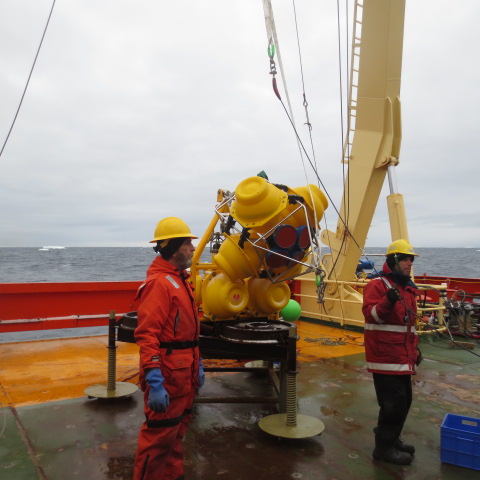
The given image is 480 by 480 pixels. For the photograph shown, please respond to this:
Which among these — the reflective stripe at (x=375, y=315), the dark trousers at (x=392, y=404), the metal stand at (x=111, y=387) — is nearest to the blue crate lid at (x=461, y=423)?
the dark trousers at (x=392, y=404)

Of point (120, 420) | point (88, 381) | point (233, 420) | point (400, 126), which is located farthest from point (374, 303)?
point (400, 126)

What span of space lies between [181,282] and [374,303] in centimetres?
164

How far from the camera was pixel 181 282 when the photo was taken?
3.00 metres

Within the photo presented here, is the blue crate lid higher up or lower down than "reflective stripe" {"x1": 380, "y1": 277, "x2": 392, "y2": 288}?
lower down

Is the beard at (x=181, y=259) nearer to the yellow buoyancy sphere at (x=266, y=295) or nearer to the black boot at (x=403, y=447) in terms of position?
the yellow buoyancy sphere at (x=266, y=295)

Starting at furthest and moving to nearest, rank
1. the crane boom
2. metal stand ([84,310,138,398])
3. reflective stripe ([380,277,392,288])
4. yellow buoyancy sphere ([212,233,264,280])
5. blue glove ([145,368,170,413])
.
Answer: the crane boom < metal stand ([84,310,138,398]) < yellow buoyancy sphere ([212,233,264,280]) < reflective stripe ([380,277,392,288]) < blue glove ([145,368,170,413])

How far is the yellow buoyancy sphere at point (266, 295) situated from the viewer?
4574 millimetres

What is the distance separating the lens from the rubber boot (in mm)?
3484

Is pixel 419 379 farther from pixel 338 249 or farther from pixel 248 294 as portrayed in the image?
pixel 338 249

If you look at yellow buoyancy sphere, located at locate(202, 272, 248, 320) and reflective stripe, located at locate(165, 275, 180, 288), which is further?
yellow buoyancy sphere, located at locate(202, 272, 248, 320)

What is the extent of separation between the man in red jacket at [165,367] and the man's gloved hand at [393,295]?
60.2 inches

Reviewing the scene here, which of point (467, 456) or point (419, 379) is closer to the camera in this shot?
point (467, 456)

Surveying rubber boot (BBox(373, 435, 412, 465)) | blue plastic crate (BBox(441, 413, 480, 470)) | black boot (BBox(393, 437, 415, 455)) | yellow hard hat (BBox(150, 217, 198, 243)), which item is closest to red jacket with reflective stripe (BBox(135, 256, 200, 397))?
yellow hard hat (BBox(150, 217, 198, 243))

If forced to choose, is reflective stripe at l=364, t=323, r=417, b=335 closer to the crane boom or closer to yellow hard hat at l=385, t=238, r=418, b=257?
yellow hard hat at l=385, t=238, r=418, b=257
